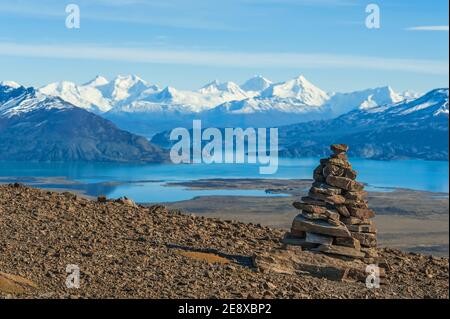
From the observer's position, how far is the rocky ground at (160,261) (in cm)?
2000

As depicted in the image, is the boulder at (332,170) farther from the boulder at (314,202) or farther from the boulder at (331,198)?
the boulder at (314,202)

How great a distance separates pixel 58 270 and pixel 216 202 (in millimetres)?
123708

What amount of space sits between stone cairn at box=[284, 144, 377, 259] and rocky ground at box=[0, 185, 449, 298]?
24.4 inches

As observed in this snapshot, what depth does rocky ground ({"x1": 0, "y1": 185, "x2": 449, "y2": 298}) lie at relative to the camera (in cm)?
2000

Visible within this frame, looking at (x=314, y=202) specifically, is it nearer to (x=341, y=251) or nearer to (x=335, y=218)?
(x=335, y=218)

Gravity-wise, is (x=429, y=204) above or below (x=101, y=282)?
below

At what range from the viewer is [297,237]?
83.2 feet

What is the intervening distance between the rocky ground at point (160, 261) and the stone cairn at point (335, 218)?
62 centimetres

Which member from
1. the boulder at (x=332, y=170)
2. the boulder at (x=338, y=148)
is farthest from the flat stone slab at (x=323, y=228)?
the boulder at (x=338, y=148)

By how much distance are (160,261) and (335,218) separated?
545cm

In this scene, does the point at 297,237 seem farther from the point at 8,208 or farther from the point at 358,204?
the point at 8,208
